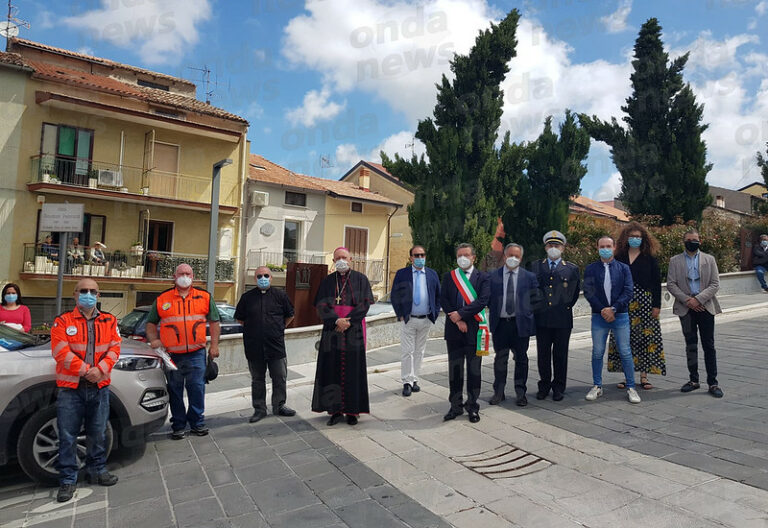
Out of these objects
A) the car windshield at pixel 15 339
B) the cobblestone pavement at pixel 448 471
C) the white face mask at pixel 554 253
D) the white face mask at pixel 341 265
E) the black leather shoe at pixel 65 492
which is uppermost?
the white face mask at pixel 554 253

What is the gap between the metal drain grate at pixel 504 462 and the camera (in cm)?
436

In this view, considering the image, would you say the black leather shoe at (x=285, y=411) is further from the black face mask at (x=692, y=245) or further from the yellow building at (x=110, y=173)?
the yellow building at (x=110, y=173)

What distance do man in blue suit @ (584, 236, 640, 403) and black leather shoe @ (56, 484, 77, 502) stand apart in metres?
5.24

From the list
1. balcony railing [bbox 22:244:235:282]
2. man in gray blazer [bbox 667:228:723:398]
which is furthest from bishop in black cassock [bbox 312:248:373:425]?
balcony railing [bbox 22:244:235:282]

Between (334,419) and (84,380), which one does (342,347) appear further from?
(84,380)

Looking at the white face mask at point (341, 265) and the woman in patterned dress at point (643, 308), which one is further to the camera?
the woman in patterned dress at point (643, 308)

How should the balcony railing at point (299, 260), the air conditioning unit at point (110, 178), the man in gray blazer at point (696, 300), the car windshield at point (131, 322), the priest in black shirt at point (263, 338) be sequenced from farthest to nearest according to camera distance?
the balcony railing at point (299, 260) → the air conditioning unit at point (110, 178) → the car windshield at point (131, 322) → the man in gray blazer at point (696, 300) → the priest in black shirt at point (263, 338)

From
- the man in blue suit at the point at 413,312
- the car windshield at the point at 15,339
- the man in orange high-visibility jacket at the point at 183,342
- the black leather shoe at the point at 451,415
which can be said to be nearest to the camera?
the car windshield at the point at 15,339

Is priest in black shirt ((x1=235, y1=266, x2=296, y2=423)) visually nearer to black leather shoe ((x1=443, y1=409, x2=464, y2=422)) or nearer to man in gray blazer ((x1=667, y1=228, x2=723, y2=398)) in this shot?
black leather shoe ((x1=443, y1=409, x2=464, y2=422))

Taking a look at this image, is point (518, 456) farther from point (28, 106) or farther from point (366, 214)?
point (366, 214)

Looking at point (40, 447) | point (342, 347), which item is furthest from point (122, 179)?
point (40, 447)

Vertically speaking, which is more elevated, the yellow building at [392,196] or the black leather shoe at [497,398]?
the yellow building at [392,196]

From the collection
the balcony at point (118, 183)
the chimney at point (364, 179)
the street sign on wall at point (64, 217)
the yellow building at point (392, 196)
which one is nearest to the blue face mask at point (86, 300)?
the street sign on wall at point (64, 217)

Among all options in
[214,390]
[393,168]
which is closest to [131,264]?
[393,168]
